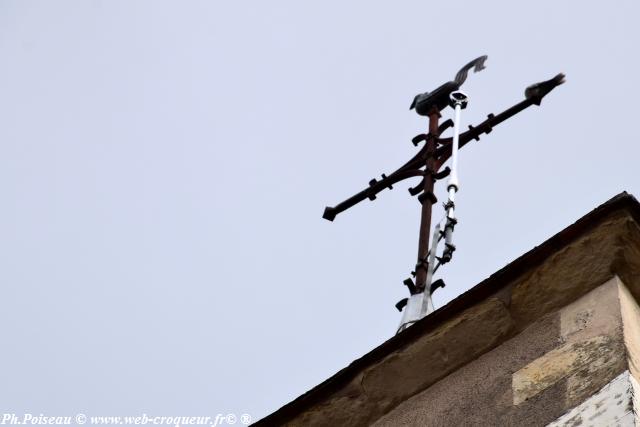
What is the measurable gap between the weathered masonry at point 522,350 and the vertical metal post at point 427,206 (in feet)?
4.85

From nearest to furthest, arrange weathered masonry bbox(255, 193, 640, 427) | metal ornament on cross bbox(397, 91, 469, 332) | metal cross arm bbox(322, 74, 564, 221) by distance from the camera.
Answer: weathered masonry bbox(255, 193, 640, 427) < metal ornament on cross bbox(397, 91, 469, 332) < metal cross arm bbox(322, 74, 564, 221)

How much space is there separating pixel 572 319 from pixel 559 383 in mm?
295

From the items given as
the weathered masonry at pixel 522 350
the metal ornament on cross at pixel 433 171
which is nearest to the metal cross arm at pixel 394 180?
the metal ornament on cross at pixel 433 171

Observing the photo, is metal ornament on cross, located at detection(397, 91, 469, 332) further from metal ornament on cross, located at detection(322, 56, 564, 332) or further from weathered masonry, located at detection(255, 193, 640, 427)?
weathered masonry, located at detection(255, 193, 640, 427)

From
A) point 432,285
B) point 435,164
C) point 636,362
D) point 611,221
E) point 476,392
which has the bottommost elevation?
point 636,362

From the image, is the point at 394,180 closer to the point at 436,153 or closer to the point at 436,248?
the point at 436,153

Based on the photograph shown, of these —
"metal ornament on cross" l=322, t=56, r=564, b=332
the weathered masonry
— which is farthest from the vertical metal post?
the weathered masonry

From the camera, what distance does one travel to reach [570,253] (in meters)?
3.93

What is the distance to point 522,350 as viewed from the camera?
3.89 meters

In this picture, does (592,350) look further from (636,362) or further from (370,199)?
(370,199)

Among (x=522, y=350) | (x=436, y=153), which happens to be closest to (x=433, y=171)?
(x=436, y=153)

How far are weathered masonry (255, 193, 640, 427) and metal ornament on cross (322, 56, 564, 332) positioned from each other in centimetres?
114

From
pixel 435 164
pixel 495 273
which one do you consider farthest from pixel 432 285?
pixel 495 273

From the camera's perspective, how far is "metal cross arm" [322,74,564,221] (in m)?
6.62
